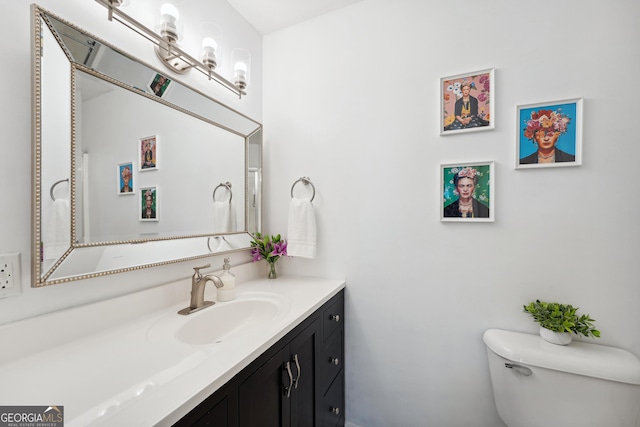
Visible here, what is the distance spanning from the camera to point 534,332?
1252mm

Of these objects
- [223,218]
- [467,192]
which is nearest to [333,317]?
[223,218]

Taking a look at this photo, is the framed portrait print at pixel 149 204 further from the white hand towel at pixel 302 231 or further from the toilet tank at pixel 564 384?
the toilet tank at pixel 564 384

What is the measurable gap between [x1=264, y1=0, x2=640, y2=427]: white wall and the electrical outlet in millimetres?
1178

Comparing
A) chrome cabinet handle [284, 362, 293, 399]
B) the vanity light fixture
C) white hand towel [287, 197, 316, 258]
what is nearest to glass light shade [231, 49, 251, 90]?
the vanity light fixture

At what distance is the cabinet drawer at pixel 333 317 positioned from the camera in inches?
53.1

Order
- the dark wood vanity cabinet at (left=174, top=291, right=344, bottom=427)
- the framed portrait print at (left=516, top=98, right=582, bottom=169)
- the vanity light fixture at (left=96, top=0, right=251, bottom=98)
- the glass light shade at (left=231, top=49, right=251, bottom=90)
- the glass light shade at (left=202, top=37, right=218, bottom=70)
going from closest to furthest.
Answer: the dark wood vanity cabinet at (left=174, top=291, right=344, bottom=427) < the vanity light fixture at (left=96, top=0, right=251, bottom=98) < the framed portrait print at (left=516, top=98, right=582, bottom=169) < the glass light shade at (left=202, top=37, right=218, bottom=70) < the glass light shade at (left=231, top=49, right=251, bottom=90)

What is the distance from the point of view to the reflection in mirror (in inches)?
32.4

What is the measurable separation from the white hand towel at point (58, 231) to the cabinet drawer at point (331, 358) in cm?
109

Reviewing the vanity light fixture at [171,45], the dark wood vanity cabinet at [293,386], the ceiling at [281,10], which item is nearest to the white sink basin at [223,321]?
the dark wood vanity cabinet at [293,386]

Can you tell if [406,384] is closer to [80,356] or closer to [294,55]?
[80,356]

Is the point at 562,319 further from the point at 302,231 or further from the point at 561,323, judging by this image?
the point at 302,231

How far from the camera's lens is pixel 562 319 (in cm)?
113

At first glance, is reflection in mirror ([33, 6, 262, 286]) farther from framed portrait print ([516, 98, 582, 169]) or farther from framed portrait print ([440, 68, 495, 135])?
framed portrait print ([516, 98, 582, 169])

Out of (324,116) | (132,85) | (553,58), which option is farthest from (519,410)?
(132,85)
